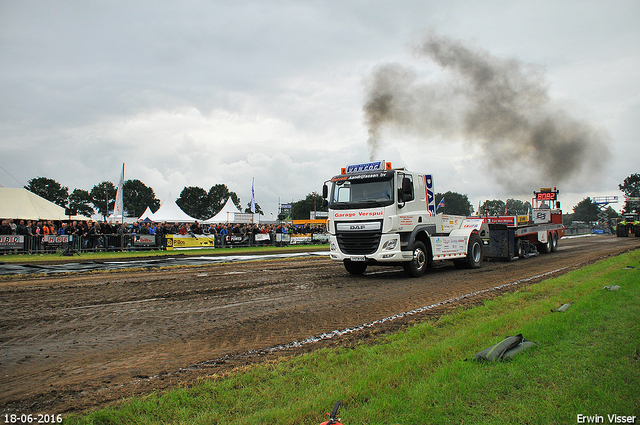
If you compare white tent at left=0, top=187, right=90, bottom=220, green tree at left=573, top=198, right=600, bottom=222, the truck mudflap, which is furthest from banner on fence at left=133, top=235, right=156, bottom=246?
green tree at left=573, top=198, right=600, bottom=222

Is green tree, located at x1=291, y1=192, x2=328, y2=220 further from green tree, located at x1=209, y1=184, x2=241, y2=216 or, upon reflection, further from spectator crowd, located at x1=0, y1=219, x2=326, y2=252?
spectator crowd, located at x1=0, y1=219, x2=326, y2=252

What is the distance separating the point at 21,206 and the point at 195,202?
115745mm

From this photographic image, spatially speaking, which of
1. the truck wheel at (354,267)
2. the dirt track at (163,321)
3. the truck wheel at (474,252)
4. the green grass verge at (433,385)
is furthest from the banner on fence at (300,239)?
the green grass verge at (433,385)

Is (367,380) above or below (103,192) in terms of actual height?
below

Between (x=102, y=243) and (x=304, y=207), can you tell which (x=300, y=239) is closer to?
(x=102, y=243)

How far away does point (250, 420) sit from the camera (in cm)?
307

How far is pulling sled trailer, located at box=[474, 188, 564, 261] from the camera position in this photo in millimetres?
17234

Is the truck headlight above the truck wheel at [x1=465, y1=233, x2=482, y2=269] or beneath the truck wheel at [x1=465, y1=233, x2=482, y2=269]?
above

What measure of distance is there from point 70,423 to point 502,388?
3.50 meters

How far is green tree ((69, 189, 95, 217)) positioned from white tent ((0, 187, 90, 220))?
100.0m

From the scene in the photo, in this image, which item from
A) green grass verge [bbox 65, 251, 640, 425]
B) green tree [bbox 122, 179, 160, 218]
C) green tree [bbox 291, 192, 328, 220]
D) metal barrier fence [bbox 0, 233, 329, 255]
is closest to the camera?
green grass verge [bbox 65, 251, 640, 425]

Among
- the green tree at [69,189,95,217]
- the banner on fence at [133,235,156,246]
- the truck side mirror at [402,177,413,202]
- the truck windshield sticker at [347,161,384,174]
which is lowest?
the banner on fence at [133,235,156,246]

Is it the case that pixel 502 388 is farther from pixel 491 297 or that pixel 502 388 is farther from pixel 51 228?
pixel 51 228

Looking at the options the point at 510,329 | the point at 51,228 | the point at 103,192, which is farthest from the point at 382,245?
the point at 103,192
